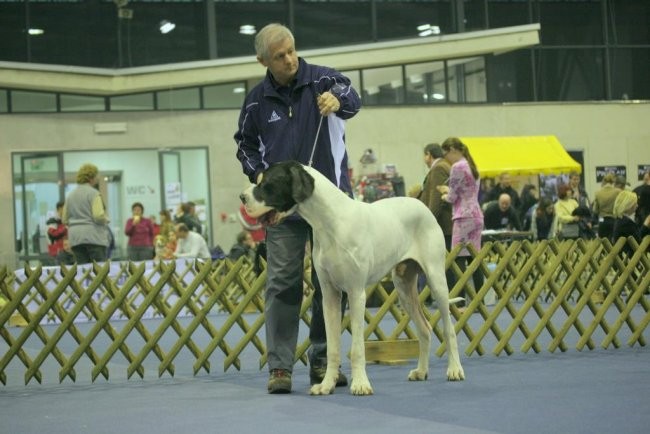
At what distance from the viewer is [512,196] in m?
17.1

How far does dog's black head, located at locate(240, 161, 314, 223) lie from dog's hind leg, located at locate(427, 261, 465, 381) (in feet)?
3.21

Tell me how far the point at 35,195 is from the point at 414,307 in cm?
1691

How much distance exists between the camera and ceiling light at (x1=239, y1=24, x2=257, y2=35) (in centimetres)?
2406

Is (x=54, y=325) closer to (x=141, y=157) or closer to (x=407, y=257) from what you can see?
(x=407, y=257)

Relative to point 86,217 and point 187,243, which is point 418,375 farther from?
point 187,243

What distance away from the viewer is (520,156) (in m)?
23.0

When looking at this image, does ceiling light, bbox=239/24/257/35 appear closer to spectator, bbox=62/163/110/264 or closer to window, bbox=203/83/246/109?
window, bbox=203/83/246/109

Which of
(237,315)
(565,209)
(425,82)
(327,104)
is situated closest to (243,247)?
(565,209)

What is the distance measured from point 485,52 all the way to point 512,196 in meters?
8.02

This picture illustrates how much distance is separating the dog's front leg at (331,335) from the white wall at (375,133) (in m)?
15.8

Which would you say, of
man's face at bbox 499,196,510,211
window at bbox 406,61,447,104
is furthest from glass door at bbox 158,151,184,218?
man's face at bbox 499,196,510,211

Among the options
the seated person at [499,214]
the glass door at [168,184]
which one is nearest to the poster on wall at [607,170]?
the glass door at [168,184]

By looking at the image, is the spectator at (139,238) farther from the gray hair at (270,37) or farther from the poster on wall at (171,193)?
the gray hair at (270,37)

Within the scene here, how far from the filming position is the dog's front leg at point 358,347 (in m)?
5.39
